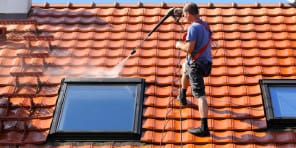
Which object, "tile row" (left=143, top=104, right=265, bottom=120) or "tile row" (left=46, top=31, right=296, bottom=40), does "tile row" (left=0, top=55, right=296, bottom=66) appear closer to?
"tile row" (left=46, top=31, right=296, bottom=40)

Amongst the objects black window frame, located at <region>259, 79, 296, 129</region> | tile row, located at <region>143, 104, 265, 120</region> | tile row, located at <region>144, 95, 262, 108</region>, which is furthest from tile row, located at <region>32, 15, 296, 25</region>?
tile row, located at <region>143, 104, 265, 120</region>

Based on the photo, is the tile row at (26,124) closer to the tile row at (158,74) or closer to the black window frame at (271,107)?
the tile row at (158,74)

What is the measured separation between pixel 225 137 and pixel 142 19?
292 cm

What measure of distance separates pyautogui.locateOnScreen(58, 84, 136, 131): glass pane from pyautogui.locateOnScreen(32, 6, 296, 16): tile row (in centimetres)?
208

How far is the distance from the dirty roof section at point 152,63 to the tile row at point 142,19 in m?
0.02

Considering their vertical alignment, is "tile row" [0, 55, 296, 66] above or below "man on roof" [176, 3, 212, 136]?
above

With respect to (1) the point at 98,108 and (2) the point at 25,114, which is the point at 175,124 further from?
(2) the point at 25,114

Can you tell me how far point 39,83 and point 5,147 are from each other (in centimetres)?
113

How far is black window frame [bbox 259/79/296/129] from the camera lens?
5.07 meters

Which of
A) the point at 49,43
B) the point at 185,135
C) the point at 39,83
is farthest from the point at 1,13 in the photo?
the point at 185,135

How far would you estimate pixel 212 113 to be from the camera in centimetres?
529

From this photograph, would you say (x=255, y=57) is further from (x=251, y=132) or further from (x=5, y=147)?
(x=5, y=147)

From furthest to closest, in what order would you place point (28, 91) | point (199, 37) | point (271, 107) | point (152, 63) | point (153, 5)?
point (153, 5), point (152, 63), point (28, 91), point (271, 107), point (199, 37)

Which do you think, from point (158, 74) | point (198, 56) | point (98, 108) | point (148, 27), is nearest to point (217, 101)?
point (198, 56)
